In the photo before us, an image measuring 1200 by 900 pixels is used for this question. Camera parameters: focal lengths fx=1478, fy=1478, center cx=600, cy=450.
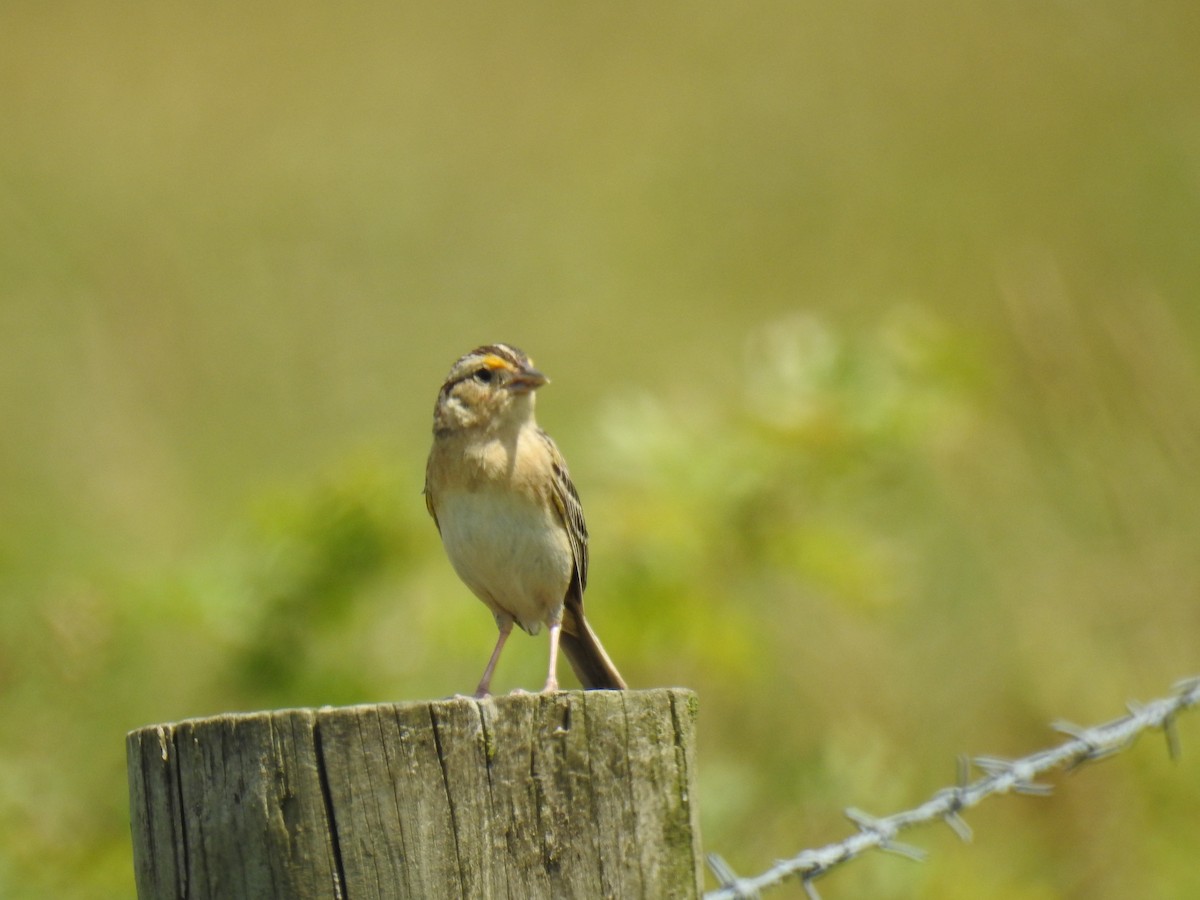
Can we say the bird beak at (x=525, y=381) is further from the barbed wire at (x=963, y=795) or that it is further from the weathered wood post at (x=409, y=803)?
the weathered wood post at (x=409, y=803)

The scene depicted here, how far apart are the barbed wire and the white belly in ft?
5.40

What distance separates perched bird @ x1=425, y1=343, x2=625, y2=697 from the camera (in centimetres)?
564

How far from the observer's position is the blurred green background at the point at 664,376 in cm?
764

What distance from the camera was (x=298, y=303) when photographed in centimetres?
1232

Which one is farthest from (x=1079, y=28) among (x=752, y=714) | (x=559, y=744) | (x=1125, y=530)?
(x=559, y=744)

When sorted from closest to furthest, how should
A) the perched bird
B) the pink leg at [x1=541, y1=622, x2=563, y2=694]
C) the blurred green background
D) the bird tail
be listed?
the pink leg at [x1=541, y1=622, x2=563, y2=694] < the perched bird < the bird tail < the blurred green background

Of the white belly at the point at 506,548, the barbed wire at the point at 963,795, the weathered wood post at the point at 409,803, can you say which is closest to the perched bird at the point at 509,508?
the white belly at the point at 506,548

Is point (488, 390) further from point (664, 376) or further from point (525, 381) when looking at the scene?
point (664, 376)

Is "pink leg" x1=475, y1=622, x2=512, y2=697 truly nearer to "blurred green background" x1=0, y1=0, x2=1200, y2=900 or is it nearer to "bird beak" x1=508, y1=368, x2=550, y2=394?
"bird beak" x1=508, y1=368, x2=550, y2=394

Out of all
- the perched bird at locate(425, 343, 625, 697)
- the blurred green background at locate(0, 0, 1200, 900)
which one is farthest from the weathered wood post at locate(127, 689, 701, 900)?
the blurred green background at locate(0, 0, 1200, 900)

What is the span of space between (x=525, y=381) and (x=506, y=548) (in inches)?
26.1

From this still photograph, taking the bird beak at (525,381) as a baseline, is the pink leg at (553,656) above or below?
below

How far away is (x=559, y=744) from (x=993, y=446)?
7.19 metres

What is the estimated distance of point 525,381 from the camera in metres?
5.77
